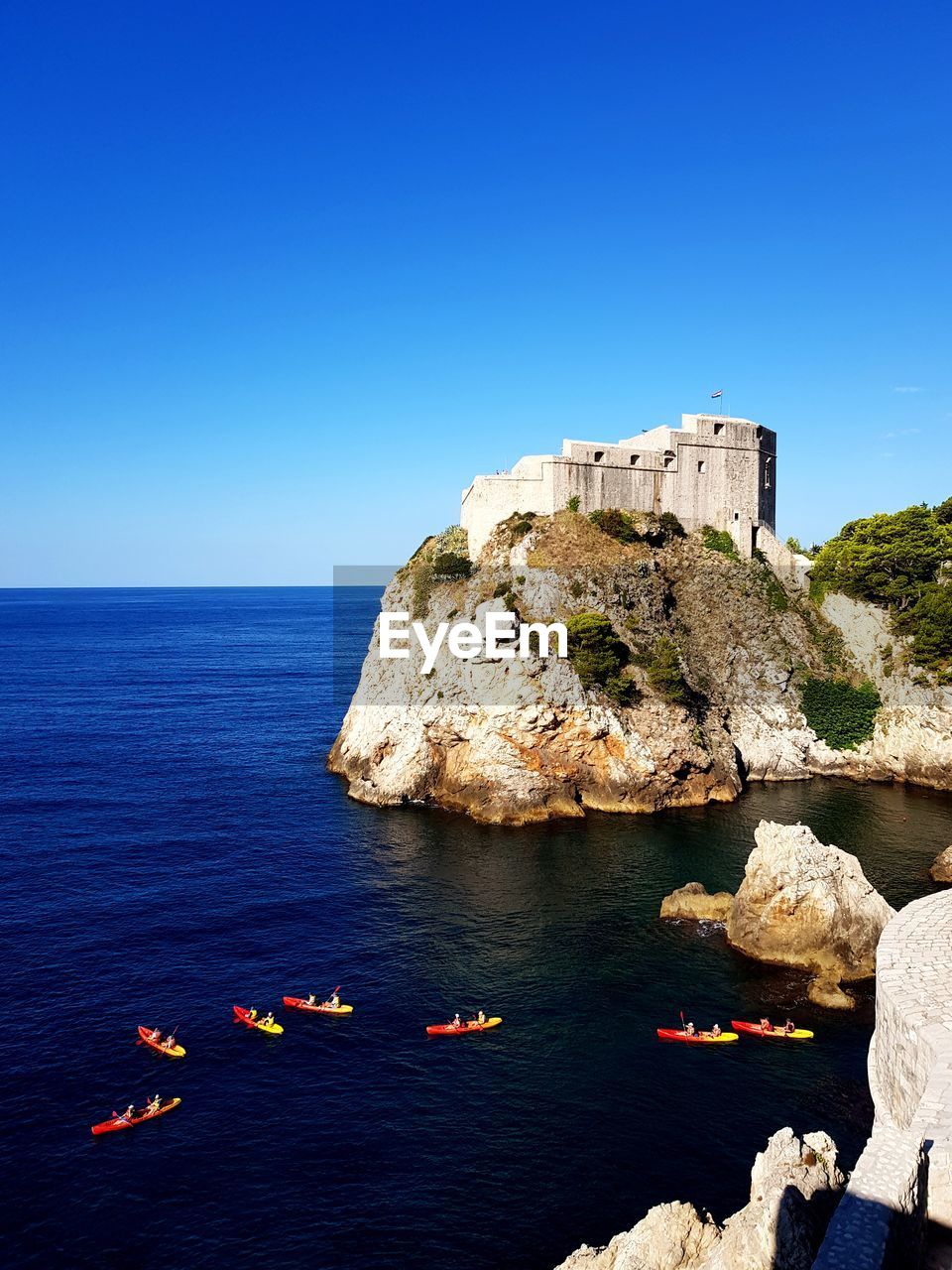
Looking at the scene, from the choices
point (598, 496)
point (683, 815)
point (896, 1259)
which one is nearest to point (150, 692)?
point (598, 496)

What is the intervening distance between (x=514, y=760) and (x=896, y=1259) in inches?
1719

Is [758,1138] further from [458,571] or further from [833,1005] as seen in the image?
[458,571]

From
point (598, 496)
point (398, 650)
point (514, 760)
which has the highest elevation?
point (598, 496)

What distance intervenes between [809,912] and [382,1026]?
1880 centimetres

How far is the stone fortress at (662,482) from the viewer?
70062 millimetres

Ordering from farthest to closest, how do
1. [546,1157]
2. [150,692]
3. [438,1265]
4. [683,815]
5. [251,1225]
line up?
[150,692], [683,815], [546,1157], [251,1225], [438,1265]

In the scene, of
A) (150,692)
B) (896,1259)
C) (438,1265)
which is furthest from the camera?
(150,692)

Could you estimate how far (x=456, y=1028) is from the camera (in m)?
29.8

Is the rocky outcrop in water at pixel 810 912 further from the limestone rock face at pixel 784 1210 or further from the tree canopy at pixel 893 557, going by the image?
the tree canopy at pixel 893 557

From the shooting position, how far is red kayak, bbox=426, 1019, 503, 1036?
2972cm

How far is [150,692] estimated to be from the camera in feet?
332

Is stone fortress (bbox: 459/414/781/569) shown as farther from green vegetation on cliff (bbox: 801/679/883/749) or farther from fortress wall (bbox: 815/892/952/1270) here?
fortress wall (bbox: 815/892/952/1270)

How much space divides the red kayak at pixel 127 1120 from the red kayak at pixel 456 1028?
29.7 ft

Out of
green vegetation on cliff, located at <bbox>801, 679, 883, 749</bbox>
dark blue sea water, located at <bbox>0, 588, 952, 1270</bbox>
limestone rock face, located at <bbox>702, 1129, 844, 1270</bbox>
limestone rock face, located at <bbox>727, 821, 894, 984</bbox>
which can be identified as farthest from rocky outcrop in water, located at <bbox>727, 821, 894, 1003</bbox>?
green vegetation on cliff, located at <bbox>801, 679, 883, 749</bbox>
